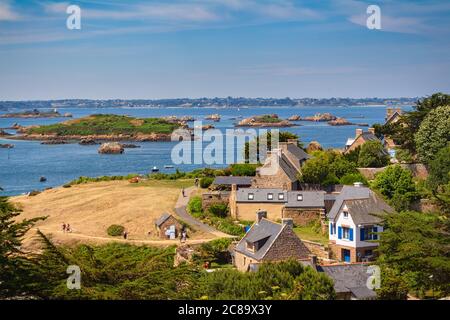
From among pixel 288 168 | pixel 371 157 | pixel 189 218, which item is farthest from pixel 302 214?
pixel 371 157

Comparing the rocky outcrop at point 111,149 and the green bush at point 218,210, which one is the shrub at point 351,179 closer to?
the green bush at point 218,210

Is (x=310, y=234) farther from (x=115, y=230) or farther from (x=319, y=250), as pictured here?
(x=115, y=230)

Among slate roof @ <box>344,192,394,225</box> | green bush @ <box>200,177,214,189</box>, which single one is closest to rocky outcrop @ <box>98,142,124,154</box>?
green bush @ <box>200,177,214,189</box>

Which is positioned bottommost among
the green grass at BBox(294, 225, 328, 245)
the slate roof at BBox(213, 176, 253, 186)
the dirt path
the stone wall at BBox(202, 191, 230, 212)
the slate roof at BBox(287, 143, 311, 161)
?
the dirt path

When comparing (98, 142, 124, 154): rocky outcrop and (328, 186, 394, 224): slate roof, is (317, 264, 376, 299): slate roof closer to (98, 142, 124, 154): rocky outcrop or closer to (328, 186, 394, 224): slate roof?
(328, 186, 394, 224): slate roof

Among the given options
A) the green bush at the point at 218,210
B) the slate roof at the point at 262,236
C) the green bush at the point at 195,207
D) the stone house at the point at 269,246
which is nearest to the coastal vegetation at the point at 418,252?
the stone house at the point at 269,246
